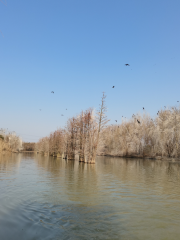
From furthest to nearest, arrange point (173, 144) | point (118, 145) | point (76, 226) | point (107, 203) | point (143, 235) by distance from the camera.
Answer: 1. point (118, 145)
2. point (173, 144)
3. point (107, 203)
4. point (76, 226)
5. point (143, 235)

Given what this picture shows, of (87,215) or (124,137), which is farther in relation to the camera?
(124,137)

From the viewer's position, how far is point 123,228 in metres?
5.29

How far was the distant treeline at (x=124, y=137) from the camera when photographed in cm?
2988

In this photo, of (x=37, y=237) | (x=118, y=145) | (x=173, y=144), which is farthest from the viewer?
(x=118, y=145)

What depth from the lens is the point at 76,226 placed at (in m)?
5.28

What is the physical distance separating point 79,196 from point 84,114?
2425 cm

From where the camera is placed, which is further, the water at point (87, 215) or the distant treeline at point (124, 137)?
the distant treeline at point (124, 137)

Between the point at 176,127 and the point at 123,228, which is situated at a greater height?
the point at 176,127

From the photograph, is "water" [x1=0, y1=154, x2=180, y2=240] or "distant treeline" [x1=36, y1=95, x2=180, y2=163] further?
"distant treeline" [x1=36, y1=95, x2=180, y2=163]

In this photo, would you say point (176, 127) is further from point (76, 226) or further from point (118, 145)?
point (76, 226)

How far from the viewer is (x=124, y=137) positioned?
59.2 meters

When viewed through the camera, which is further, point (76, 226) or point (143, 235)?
point (76, 226)

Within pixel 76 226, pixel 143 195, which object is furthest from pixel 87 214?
pixel 143 195

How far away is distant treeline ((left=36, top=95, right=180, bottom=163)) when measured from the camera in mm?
29875
